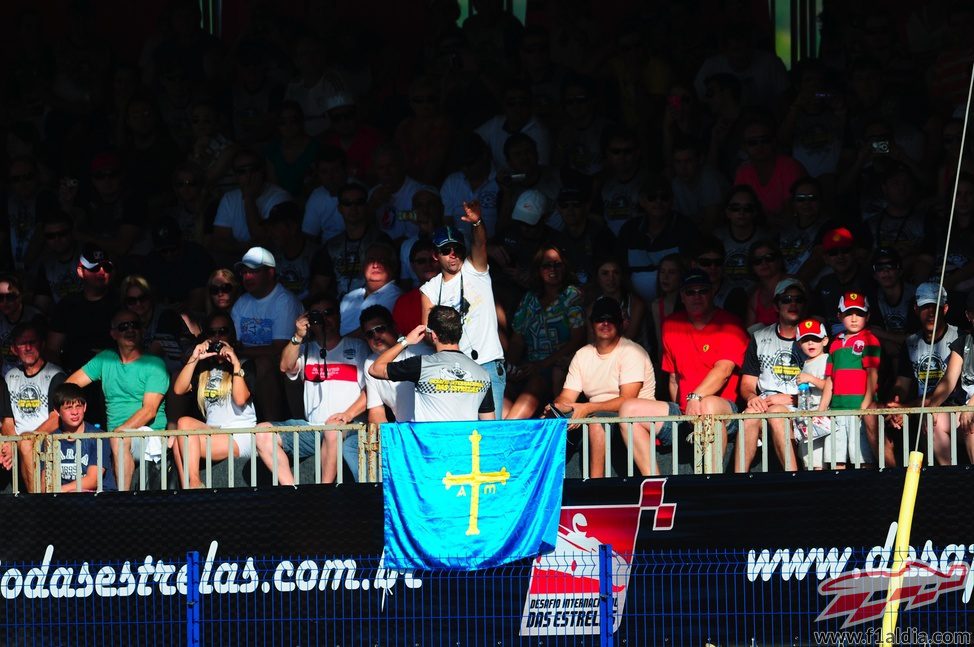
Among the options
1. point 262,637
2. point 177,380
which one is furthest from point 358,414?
point 262,637

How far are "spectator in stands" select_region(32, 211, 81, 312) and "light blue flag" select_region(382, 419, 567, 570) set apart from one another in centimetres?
511

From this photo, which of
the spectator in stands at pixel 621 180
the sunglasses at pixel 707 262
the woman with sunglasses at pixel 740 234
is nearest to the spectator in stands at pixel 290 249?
the spectator in stands at pixel 621 180

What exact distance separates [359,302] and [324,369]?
1.08 meters

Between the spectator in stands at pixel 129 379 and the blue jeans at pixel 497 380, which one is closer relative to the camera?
the blue jeans at pixel 497 380

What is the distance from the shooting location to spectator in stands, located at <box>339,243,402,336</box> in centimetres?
1448

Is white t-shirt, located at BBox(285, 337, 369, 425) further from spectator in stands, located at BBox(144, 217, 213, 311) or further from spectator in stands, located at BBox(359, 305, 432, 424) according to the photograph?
spectator in stands, located at BBox(144, 217, 213, 311)

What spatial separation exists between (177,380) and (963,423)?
19.6ft

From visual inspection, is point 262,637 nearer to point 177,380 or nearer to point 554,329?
point 177,380

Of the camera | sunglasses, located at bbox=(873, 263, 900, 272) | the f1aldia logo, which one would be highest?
the camera

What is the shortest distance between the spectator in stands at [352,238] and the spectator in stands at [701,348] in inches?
112

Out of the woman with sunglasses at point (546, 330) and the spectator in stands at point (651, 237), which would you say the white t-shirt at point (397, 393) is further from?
the spectator in stands at point (651, 237)

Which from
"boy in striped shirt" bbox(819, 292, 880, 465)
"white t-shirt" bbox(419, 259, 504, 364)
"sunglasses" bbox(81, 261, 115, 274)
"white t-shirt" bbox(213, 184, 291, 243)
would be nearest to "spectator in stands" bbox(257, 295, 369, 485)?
"white t-shirt" bbox(419, 259, 504, 364)

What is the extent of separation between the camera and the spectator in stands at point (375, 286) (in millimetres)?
14477

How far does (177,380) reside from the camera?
1384cm
